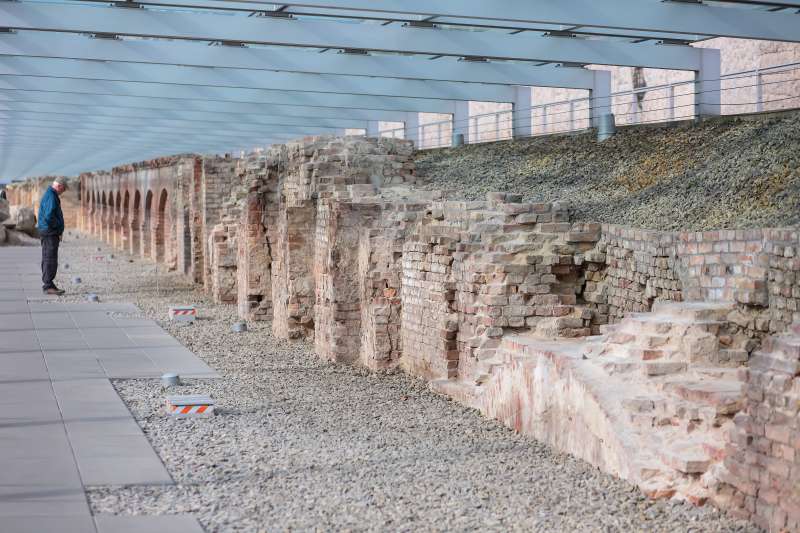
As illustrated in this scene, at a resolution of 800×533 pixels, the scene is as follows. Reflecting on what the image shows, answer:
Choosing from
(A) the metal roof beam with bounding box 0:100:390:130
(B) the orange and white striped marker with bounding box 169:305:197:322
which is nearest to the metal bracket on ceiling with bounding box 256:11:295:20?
(B) the orange and white striped marker with bounding box 169:305:197:322

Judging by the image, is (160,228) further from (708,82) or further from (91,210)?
(91,210)

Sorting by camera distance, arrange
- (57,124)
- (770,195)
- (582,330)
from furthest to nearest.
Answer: (57,124) < (770,195) < (582,330)

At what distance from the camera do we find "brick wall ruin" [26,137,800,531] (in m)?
5.50

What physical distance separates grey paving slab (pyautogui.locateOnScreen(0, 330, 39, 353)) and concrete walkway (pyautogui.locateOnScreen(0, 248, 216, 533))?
13mm

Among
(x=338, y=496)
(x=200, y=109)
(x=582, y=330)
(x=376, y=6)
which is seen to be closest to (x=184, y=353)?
(x=376, y=6)

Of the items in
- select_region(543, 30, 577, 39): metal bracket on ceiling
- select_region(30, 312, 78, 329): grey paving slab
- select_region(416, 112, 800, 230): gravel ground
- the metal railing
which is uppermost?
select_region(543, 30, 577, 39): metal bracket on ceiling

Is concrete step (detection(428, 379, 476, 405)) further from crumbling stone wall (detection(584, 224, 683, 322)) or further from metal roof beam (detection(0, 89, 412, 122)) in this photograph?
metal roof beam (detection(0, 89, 412, 122))

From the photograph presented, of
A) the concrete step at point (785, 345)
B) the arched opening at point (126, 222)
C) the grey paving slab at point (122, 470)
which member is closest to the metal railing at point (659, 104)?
the concrete step at point (785, 345)

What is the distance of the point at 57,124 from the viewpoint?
101 feet

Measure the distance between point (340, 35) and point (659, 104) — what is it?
31.0ft

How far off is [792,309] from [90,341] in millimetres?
9435

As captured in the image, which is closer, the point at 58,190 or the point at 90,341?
the point at 90,341

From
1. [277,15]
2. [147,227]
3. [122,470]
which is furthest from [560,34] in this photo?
[147,227]

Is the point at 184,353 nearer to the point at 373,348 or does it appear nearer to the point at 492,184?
the point at 373,348
